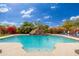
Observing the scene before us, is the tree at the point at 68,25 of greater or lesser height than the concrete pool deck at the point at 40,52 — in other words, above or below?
above

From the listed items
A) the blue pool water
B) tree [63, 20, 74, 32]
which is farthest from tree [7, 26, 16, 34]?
tree [63, 20, 74, 32]

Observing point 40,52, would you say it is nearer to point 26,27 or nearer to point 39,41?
point 39,41

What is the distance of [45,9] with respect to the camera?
2.11 metres

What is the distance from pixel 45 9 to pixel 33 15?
0.10 metres

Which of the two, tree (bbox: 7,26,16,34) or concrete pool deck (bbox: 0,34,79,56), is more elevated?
tree (bbox: 7,26,16,34)

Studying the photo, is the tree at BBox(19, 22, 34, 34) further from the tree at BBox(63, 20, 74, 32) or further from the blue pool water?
the tree at BBox(63, 20, 74, 32)

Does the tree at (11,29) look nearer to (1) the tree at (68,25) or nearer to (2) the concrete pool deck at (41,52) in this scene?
(2) the concrete pool deck at (41,52)

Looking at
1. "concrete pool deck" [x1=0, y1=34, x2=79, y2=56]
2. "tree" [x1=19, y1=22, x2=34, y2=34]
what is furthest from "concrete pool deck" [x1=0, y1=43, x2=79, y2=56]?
"tree" [x1=19, y1=22, x2=34, y2=34]

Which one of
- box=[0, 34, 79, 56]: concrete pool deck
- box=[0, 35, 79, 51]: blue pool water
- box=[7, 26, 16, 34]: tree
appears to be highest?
box=[7, 26, 16, 34]: tree

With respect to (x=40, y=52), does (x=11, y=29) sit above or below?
above

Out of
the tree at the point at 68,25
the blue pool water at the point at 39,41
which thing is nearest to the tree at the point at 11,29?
the blue pool water at the point at 39,41

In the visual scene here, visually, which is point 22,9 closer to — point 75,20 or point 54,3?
point 54,3

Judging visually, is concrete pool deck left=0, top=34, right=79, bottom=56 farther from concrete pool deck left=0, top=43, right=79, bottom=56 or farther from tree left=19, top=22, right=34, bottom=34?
tree left=19, top=22, right=34, bottom=34

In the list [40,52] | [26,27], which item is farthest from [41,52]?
[26,27]
